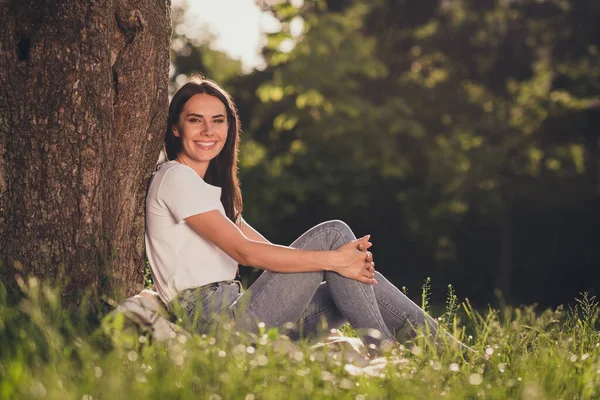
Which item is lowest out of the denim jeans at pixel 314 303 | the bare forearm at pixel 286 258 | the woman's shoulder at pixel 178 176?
the denim jeans at pixel 314 303

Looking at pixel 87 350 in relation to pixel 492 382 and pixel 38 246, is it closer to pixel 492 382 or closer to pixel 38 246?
pixel 38 246

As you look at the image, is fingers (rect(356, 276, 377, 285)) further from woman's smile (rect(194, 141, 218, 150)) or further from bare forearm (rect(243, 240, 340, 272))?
woman's smile (rect(194, 141, 218, 150))

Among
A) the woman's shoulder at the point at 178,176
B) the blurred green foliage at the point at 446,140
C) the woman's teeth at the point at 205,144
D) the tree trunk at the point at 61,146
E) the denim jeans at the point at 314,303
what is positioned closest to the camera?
the tree trunk at the point at 61,146

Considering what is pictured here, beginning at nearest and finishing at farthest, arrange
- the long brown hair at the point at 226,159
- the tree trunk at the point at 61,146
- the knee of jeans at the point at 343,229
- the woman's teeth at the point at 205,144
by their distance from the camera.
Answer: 1. the tree trunk at the point at 61,146
2. the knee of jeans at the point at 343,229
3. the woman's teeth at the point at 205,144
4. the long brown hair at the point at 226,159

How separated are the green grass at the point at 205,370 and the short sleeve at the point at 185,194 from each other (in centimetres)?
80

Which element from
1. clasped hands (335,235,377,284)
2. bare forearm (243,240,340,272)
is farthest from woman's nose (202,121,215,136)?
clasped hands (335,235,377,284)

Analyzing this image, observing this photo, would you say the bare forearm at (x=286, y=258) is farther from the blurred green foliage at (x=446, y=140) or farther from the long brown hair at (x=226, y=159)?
the blurred green foliage at (x=446, y=140)

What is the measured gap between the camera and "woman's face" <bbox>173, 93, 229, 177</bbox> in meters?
4.98

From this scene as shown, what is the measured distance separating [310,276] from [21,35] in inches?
82.7

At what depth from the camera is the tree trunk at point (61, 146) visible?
4.21m

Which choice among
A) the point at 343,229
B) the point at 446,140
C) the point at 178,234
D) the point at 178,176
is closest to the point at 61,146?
the point at 178,176

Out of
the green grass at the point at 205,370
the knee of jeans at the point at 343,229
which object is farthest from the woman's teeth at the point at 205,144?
the green grass at the point at 205,370

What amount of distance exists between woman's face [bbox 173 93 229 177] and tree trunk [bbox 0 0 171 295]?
55 cm

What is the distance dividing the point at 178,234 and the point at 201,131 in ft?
2.46
